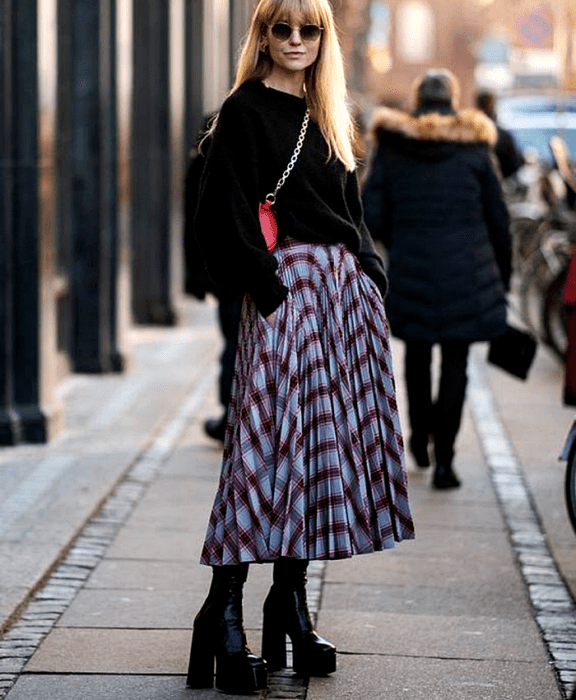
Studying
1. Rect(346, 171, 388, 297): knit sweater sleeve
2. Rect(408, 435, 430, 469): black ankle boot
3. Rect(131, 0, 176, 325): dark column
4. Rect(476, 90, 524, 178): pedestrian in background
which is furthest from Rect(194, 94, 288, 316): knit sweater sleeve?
Rect(131, 0, 176, 325): dark column

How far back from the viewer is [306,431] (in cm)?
484

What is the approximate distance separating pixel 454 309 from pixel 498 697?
340 centimetres

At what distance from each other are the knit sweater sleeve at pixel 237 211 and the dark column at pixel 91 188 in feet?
22.0

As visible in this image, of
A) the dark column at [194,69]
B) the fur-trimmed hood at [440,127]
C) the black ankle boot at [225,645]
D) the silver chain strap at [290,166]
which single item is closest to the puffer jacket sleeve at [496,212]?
the fur-trimmed hood at [440,127]

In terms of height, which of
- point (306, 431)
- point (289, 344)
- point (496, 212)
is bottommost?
point (306, 431)

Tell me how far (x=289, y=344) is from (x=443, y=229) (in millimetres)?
3428

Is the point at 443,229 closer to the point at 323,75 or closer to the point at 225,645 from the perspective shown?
the point at 323,75

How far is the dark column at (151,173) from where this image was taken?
1462cm

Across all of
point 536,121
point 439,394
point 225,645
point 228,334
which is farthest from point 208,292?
point 536,121

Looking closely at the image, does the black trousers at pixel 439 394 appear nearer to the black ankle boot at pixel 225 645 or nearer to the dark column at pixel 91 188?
the black ankle boot at pixel 225 645

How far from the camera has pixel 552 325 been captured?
1245 cm

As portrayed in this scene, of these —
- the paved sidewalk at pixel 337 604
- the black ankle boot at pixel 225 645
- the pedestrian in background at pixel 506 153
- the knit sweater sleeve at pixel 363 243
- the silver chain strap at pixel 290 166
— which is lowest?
the paved sidewalk at pixel 337 604

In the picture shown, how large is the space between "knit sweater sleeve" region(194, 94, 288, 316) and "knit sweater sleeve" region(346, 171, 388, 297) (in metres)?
0.33

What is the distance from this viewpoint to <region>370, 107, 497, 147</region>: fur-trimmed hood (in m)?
8.07
